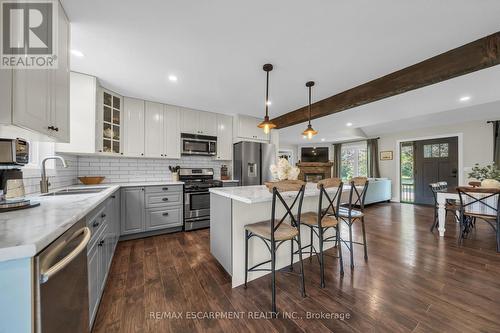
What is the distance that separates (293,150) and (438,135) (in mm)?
4718

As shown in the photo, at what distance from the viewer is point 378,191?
5.85 m

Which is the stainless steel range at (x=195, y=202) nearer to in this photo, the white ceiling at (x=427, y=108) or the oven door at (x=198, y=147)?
the oven door at (x=198, y=147)

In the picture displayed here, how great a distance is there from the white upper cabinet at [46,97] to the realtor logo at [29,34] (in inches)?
2.2

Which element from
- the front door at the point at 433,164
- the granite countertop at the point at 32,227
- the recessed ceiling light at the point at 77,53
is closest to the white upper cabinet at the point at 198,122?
the recessed ceiling light at the point at 77,53

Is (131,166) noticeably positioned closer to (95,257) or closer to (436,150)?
(95,257)

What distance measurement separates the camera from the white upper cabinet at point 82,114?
8.22ft

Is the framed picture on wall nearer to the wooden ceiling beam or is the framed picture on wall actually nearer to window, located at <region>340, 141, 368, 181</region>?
window, located at <region>340, 141, 368, 181</region>

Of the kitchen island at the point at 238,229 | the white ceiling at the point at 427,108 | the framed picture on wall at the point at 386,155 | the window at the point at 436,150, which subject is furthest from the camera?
the framed picture on wall at the point at 386,155

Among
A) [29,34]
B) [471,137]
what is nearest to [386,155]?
[471,137]

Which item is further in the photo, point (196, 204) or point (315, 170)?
point (315, 170)

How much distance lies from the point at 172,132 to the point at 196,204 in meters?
1.49

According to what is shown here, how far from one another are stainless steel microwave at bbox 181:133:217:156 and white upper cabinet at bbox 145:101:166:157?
15.3 inches

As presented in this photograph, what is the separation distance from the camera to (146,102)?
3.45 metres

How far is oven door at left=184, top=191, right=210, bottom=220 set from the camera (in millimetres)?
3412
